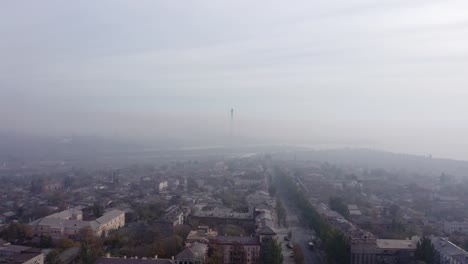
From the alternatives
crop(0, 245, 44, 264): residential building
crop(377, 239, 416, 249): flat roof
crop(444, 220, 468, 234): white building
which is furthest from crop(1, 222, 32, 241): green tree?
crop(444, 220, 468, 234): white building

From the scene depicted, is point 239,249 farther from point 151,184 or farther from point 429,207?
point 151,184

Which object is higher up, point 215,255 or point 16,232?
point 215,255

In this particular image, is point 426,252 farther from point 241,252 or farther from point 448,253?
point 241,252

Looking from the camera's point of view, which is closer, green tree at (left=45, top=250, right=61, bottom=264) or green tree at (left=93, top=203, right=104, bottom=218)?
green tree at (left=45, top=250, right=61, bottom=264)

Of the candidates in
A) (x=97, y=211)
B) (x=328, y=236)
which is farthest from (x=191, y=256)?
(x=97, y=211)

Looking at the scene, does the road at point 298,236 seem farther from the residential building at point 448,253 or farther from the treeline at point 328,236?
the residential building at point 448,253

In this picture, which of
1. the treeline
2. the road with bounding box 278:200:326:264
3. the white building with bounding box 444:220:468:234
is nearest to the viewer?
the treeline

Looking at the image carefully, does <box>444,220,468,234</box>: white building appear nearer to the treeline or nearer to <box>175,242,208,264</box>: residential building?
the treeline

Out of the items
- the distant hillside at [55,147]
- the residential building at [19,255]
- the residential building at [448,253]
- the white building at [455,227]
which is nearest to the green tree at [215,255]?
the residential building at [19,255]

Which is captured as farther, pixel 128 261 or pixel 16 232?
pixel 16 232

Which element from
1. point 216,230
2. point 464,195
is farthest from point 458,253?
point 464,195

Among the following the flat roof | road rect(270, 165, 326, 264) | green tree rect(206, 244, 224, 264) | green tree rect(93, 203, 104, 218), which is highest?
green tree rect(206, 244, 224, 264)
